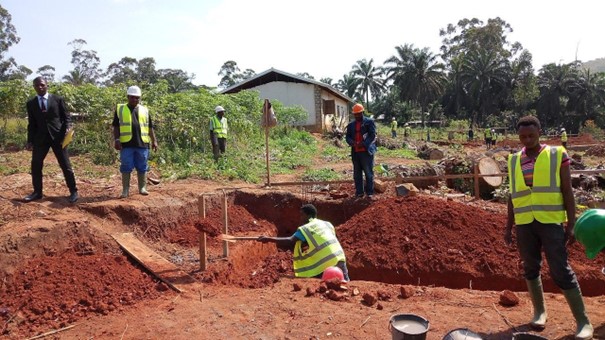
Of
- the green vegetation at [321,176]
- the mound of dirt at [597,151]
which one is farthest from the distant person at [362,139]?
the mound of dirt at [597,151]

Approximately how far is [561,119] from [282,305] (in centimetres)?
4626

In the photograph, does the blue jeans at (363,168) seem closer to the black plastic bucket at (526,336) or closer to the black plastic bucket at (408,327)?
the black plastic bucket at (408,327)

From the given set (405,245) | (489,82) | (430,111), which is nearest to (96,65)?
(430,111)

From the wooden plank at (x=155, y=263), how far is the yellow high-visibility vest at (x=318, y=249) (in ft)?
4.79

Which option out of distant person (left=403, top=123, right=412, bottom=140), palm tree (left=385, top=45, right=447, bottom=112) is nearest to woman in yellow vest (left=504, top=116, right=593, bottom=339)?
distant person (left=403, top=123, right=412, bottom=140)

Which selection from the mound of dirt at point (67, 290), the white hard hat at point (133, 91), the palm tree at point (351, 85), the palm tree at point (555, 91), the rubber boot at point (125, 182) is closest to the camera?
the mound of dirt at point (67, 290)

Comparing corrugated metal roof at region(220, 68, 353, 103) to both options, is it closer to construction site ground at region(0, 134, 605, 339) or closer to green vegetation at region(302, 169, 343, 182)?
green vegetation at region(302, 169, 343, 182)

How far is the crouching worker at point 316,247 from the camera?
5289 mm

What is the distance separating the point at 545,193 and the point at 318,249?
280 cm

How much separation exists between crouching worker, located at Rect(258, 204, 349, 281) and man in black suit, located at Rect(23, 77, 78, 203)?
10.0ft

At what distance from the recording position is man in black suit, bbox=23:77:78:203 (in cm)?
559

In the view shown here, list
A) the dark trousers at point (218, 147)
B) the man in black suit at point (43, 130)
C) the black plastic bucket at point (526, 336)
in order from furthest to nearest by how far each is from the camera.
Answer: the dark trousers at point (218, 147) < the man in black suit at point (43, 130) < the black plastic bucket at point (526, 336)

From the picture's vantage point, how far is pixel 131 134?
20.4 feet

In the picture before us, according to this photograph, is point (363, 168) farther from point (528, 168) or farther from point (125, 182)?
point (528, 168)
